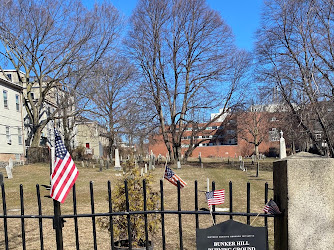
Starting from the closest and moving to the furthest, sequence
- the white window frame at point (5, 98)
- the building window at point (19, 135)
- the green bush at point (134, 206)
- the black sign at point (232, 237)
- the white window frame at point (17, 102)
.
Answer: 1. the black sign at point (232, 237)
2. the green bush at point (134, 206)
3. the white window frame at point (5, 98)
4. the white window frame at point (17, 102)
5. the building window at point (19, 135)

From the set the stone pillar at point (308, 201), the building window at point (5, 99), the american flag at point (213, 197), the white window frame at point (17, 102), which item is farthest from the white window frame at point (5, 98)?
the stone pillar at point (308, 201)

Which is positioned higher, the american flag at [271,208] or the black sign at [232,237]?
the american flag at [271,208]

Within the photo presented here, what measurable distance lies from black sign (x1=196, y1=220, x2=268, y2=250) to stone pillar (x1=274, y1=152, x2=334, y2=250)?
29 centimetres

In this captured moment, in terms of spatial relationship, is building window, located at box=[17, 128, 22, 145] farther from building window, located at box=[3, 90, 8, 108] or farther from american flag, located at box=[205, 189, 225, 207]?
american flag, located at box=[205, 189, 225, 207]

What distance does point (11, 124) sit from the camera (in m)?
33.2

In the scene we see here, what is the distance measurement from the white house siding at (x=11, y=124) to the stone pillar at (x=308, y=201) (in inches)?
1298

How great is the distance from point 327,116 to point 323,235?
1969cm

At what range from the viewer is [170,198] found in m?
12.8

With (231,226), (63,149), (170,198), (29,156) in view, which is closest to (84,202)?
(170,198)

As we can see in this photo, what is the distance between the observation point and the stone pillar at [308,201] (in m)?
2.85

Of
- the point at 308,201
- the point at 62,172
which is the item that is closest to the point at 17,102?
the point at 62,172

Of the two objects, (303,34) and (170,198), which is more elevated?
(303,34)

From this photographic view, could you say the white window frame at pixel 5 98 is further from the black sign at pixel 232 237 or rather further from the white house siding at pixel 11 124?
the black sign at pixel 232 237

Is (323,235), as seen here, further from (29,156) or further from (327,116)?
(29,156)
